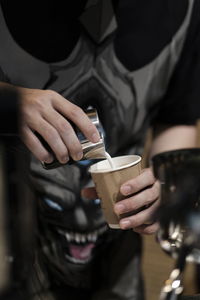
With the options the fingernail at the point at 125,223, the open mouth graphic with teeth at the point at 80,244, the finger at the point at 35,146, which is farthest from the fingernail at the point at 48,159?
the open mouth graphic with teeth at the point at 80,244

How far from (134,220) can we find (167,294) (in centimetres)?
24

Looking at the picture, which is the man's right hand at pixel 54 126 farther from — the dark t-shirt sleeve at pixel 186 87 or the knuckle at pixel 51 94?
the dark t-shirt sleeve at pixel 186 87

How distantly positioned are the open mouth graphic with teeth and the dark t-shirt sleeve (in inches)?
10.0

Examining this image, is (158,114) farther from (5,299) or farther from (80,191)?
(5,299)

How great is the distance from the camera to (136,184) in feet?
2.04

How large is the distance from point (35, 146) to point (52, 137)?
0.02 m

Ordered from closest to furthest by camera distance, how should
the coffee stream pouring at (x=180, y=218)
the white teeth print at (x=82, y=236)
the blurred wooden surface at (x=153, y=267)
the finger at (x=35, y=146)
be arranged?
the coffee stream pouring at (x=180, y=218) < the finger at (x=35, y=146) < the blurred wooden surface at (x=153, y=267) < the white teeth print at (x=82, y=236)

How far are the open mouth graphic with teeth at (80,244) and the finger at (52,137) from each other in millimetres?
265

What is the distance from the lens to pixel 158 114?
37.4 inches

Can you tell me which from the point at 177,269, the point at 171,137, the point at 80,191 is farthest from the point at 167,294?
the point at 171,137

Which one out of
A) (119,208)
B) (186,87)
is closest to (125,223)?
(119,208)

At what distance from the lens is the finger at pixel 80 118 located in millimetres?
Answer: 585

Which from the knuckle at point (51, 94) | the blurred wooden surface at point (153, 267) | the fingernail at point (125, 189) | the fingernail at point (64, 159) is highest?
the knuckle at point (51, 94)

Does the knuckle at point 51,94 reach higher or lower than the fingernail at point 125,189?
higher
